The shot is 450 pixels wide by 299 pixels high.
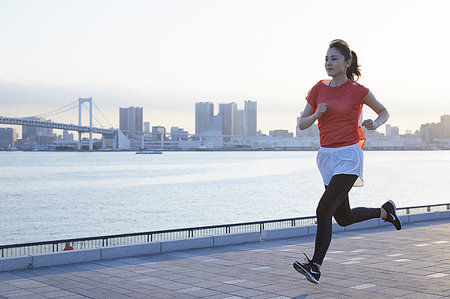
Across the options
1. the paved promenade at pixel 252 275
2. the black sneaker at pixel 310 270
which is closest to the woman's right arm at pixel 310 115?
the black sneaker at pixel 310 270

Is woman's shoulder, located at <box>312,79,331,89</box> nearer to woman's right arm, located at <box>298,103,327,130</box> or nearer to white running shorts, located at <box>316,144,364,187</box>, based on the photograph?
woman's right arm, located at <box>298,103,327,130</box>

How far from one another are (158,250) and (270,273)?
72.6 inches

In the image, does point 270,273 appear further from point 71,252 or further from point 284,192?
point 284,192

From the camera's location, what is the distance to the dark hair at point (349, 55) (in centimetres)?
454

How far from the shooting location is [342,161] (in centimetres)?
446

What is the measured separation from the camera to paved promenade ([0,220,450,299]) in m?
5.02

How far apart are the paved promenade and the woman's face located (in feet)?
5.77

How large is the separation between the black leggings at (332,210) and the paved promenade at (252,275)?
0.50 meters

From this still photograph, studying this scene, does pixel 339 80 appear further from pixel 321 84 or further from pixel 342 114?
pixel 342 114

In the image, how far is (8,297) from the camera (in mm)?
4930

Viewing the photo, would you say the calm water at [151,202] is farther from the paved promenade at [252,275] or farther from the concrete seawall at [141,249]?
the paved promenade at [252,275]

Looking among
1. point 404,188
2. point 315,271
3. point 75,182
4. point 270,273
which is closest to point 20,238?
point 270,273

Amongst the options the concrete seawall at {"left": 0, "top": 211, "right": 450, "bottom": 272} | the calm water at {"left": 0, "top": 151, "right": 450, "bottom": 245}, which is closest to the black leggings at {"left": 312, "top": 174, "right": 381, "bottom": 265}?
the concrete seawall at {"left": 0, "top": 211, "right": 450, "bottom": 272}

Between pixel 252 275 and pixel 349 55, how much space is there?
2.37 m
